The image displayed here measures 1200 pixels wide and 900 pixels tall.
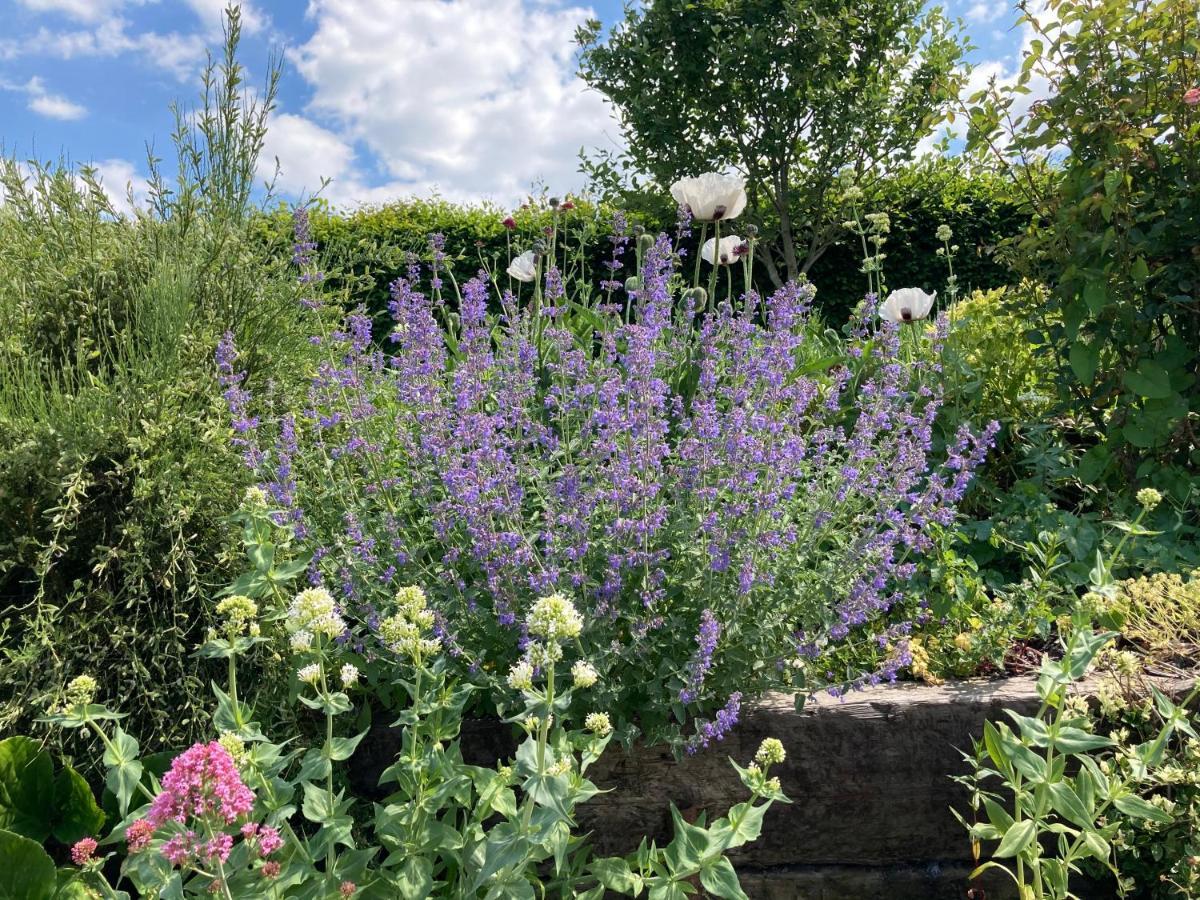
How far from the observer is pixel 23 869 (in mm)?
2154

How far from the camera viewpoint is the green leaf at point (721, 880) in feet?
6.08

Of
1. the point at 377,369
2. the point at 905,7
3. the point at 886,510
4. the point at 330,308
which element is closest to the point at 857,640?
the point at 886,510

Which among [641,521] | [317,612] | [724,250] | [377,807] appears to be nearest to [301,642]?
[317,612]

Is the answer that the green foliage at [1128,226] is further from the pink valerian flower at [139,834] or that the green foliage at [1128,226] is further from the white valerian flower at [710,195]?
the pink valerian flower at [139,834]

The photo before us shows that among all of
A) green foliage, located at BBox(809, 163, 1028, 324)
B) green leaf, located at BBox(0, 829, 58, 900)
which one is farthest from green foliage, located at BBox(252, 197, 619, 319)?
green leaf, located at BBox(0, 829, 58, 900)

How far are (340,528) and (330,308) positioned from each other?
1424mm

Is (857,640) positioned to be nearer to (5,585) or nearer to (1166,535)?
(1166,535)

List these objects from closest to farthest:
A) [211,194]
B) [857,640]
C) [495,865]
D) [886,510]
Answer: [495,865] → [886,510] → [857,640] → [211,194]

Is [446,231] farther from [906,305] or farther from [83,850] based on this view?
[83,850]

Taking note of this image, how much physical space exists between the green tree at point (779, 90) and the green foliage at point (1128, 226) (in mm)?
4328

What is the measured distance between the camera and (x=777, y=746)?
1935 millimetres

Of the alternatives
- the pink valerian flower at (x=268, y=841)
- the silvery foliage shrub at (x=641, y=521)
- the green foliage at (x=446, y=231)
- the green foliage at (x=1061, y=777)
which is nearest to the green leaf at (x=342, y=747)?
the pink valerian flower at (x=268, y=841)

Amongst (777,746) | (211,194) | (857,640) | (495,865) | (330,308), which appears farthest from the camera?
(330,308)

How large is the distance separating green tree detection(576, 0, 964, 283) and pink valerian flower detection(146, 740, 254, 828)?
23.9 feet
